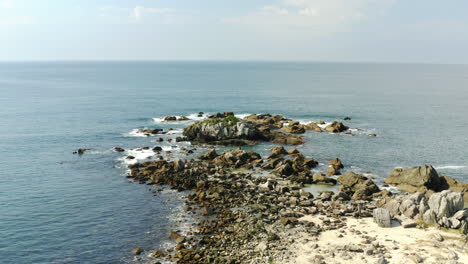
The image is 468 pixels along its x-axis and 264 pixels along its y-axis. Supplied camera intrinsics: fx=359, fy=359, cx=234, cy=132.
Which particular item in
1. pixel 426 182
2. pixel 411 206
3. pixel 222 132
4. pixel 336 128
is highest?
pixel 336 128

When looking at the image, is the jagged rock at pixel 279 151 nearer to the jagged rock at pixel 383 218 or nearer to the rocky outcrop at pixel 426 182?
the rocky outcrop at pixel 426 182

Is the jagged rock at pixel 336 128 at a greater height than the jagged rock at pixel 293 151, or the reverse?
the jagged rock at pixel 336 128

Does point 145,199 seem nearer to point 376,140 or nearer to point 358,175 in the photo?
point 358,175

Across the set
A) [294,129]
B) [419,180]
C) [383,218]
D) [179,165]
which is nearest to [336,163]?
[419,180]

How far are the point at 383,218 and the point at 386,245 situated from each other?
16.9ft

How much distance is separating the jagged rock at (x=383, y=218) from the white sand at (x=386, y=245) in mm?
622

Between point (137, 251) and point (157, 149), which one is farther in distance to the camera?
point (157, 149)

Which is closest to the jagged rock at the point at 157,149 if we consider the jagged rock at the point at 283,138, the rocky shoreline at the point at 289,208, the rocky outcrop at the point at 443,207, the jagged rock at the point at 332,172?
the rocky shoreline at the point at 289,208

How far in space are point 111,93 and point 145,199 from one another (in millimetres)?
138307

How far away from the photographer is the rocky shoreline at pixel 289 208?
124 ft

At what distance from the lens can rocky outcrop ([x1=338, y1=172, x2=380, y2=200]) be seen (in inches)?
2099

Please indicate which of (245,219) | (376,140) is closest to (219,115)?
(376,140)

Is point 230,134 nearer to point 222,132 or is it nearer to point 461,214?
point 222,132

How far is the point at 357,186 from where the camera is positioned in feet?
186
